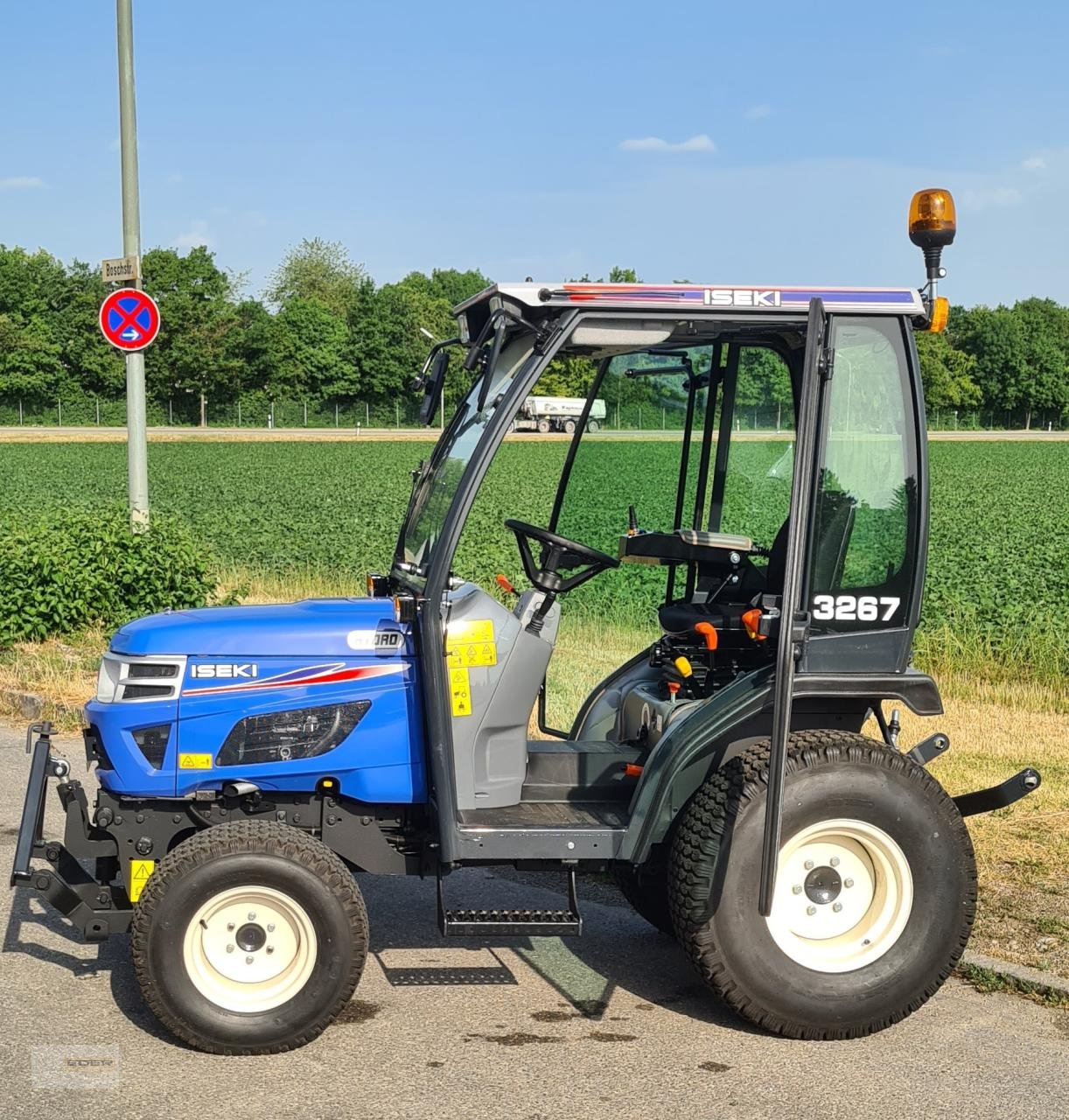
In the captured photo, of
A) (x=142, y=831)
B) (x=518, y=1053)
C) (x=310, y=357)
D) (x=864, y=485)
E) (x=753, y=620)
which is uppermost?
(x=864, y=485)

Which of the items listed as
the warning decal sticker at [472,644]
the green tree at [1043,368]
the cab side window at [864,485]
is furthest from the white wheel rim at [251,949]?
the green tree at [1043,368]

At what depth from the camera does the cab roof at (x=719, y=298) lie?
4.33m

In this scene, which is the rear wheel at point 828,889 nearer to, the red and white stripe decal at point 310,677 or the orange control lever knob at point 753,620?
the orange control lever knob at point 753,620

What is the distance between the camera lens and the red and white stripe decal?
14.6 feet

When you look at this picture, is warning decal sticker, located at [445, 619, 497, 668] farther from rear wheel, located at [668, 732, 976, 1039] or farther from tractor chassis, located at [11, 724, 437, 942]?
rear wheel, located at [668, 732, 976, 1039]

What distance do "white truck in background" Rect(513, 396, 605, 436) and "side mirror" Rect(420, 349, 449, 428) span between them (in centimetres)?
37

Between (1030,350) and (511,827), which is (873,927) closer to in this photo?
(511,827)

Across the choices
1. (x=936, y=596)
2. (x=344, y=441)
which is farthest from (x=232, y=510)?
(x=344, y=441)

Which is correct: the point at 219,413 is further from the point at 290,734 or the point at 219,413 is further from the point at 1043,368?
the point at 290,734

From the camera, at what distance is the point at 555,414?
4957mm

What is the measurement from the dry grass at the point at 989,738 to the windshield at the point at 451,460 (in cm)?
243

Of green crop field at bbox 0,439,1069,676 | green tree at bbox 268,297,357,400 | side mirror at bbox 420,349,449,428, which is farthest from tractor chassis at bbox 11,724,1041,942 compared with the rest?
green tree at bbox 268,297,357,400

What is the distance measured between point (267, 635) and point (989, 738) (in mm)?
5349

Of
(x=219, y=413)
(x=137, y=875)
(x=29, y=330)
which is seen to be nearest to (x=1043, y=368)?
(x=219, y=413)
